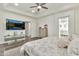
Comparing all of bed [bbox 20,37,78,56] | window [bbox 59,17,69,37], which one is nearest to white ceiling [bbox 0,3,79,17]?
window [bbox 59,17,69,37]

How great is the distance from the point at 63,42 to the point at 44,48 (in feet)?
1.38

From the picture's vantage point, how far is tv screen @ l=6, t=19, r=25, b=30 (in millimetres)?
1244

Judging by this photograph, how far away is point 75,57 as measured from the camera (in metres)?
1.14

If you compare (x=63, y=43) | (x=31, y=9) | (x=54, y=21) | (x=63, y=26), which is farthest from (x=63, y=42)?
(x=31, y=9)

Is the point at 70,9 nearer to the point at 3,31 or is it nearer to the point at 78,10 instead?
the point at 78,10

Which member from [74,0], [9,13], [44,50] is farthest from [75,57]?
[9,13]

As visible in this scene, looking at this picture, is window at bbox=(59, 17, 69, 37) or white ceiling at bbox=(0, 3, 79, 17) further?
window at bbox=(59, 17, 69, 37)

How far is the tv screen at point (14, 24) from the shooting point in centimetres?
124

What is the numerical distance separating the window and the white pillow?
0.11 m

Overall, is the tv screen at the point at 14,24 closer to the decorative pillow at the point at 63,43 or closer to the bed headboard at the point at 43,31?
the bed headboard at the point at 43,31

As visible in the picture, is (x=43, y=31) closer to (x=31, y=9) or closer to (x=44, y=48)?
(x=44, y=48)

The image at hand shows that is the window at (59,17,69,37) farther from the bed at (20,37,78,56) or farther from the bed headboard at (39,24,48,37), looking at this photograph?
the bed headboard at (39,24,48,37)

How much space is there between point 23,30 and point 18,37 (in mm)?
144

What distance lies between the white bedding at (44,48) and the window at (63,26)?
0.16m
